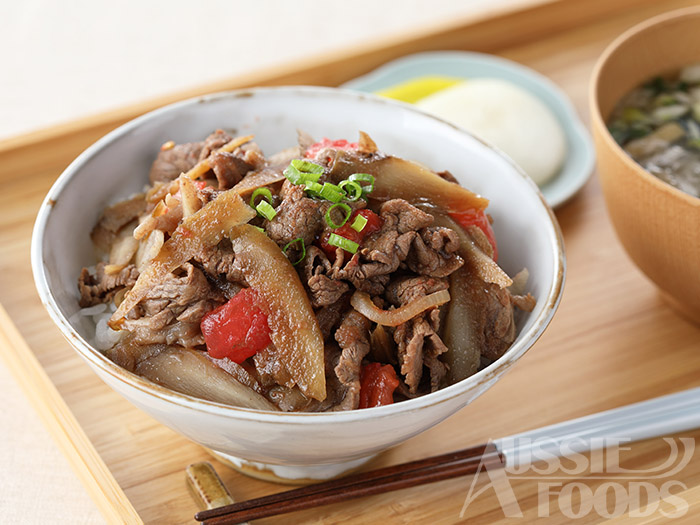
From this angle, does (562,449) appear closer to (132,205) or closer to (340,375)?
(340,375)

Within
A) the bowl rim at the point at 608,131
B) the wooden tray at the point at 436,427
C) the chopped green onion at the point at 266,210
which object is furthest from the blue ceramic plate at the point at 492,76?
the chopped green onion at the point at 266,210

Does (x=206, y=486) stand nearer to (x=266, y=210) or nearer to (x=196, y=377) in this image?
(x=196, y=377)

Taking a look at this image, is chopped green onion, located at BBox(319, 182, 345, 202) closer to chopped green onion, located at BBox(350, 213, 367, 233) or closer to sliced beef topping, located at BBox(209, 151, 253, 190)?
chopped green onion, located at BBox(350, 213, 367, 233)

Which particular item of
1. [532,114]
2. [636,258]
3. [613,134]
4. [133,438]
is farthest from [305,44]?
[133,438]

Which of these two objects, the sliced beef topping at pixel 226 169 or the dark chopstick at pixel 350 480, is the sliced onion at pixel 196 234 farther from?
the dark chopstick at pixel 350 480

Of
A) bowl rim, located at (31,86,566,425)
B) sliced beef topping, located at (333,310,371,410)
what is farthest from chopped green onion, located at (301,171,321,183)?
bowl rim, located at (31,86,566,425)

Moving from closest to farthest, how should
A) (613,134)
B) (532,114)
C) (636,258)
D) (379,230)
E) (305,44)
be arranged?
1. (379,230)
2. (636,258)
3. (613,134)
4. (532,114)
5. (305,44)
